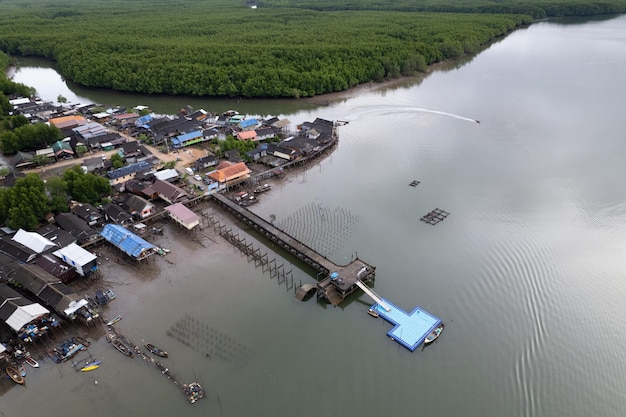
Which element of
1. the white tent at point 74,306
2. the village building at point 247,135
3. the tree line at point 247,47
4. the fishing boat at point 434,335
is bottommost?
the fishing boat at point 434,335

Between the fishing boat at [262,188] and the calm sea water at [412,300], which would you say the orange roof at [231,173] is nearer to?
the fishing boat at [262,188]

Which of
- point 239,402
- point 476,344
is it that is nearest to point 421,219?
point 476,344

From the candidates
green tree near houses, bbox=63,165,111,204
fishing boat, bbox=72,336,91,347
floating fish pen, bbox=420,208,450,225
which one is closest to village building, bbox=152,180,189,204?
green tree near houses, bbox=63,165,111,204

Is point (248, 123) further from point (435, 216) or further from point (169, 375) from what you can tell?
point (169, 375)

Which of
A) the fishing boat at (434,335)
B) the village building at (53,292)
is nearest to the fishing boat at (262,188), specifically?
the village building at (53,292)

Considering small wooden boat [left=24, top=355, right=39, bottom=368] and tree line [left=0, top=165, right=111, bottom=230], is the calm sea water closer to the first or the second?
small wooden boat [left=24, top=355, right=39, bottom=368]

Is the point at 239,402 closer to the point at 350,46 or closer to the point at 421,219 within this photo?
the point at 421,219
